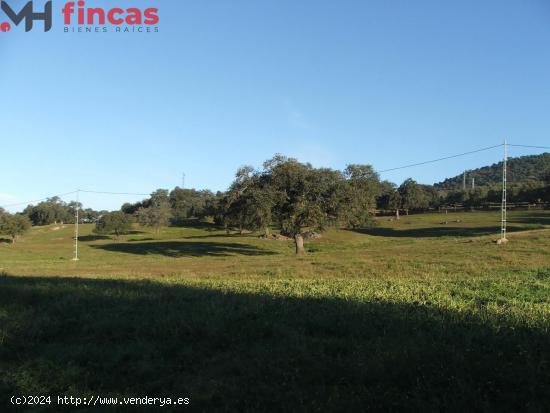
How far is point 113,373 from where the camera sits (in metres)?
7.00

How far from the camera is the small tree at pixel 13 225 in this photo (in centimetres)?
8288

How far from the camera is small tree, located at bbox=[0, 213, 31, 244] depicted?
82875 mm

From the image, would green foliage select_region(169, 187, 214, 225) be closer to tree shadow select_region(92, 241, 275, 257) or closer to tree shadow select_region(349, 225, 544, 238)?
tree shadow select_region(349, 225, 544, 238)

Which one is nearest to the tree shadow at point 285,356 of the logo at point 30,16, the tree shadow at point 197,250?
the logo at point 30,16

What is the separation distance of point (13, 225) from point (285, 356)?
292 ft

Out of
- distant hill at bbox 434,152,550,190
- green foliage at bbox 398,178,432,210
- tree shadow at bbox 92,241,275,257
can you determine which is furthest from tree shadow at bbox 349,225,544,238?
distant hill at bbox 434,152,550,190

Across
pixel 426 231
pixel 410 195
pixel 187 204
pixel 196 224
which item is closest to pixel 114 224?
pixel 196 224

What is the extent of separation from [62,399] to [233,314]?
3730mm

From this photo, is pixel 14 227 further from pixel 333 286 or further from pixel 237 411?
pixel 237 411

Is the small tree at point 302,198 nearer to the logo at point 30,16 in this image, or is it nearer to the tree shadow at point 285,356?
the logo at point 30,16

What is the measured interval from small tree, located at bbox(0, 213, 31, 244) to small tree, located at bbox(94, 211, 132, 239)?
1404 centimetres

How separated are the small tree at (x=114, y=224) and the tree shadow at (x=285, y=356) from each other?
88.3 m

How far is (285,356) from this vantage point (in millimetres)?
6840

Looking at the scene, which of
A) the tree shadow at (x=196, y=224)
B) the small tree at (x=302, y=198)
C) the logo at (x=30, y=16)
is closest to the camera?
the logo at (x=30, y=16)
